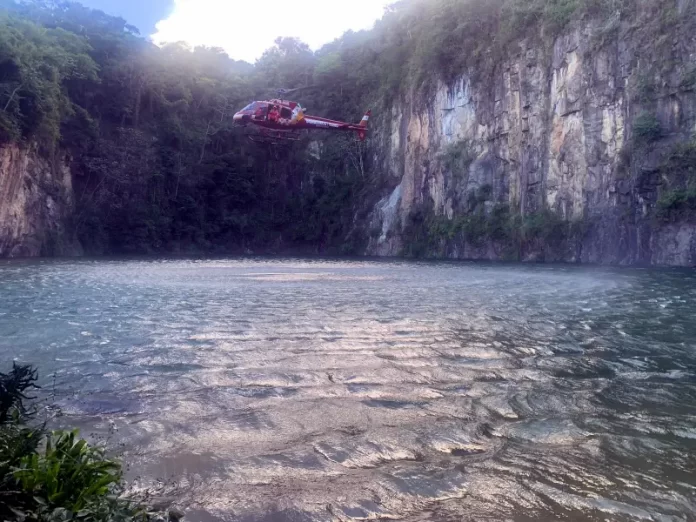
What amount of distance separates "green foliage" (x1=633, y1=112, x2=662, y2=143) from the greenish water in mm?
18254

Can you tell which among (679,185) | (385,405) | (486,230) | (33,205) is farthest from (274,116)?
(385,405)

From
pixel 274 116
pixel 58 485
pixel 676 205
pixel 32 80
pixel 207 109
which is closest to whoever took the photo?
pixel 58 485

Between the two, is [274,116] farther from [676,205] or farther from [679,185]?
[676,205]

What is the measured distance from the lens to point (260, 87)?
57906mm

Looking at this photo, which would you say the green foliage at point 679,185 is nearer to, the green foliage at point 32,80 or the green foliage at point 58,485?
the green foliage at point 58,485

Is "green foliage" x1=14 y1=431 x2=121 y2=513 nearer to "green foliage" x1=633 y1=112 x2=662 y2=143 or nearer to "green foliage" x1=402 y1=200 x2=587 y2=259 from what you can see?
"green foliage" x1=633 y1=112 x2=662 y2=143

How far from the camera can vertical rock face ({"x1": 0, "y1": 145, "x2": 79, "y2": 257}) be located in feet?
111

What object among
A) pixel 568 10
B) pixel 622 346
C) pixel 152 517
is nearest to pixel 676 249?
pixel 568 10

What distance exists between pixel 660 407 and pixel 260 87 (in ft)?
189

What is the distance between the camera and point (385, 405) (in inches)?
193

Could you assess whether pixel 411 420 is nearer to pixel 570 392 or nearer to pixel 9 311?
pixel 570 392

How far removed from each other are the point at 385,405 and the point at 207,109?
53498 millimetres

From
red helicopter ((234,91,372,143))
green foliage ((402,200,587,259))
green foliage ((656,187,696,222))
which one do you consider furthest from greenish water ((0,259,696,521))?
red helicopter ((234,91,372,143))

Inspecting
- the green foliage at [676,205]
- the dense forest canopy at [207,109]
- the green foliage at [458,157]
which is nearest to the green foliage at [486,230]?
the green foliage at [458,157]
